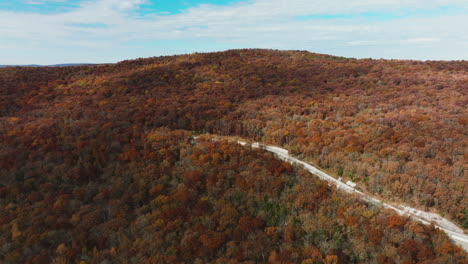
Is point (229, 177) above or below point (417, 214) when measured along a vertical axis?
above

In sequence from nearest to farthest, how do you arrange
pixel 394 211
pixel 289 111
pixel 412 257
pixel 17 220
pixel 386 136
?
pixel 412 257, pixel 17 220, pixel 394 211, pixel 386 136, pixel 289 111

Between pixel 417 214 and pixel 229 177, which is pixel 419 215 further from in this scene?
pixel 229 177

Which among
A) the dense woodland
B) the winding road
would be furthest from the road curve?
the dense woodland

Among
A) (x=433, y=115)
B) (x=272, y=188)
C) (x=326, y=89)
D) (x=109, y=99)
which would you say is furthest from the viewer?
(x=326, y=89)

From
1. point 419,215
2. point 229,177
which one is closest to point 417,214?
point 419,215

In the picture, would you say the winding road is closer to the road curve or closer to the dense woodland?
the road curve

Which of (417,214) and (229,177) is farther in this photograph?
(229,177)

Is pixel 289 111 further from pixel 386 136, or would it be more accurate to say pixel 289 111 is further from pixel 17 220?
pixel 17 220

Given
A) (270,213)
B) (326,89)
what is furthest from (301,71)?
(270,213)

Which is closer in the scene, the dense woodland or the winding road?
the dense woodland
